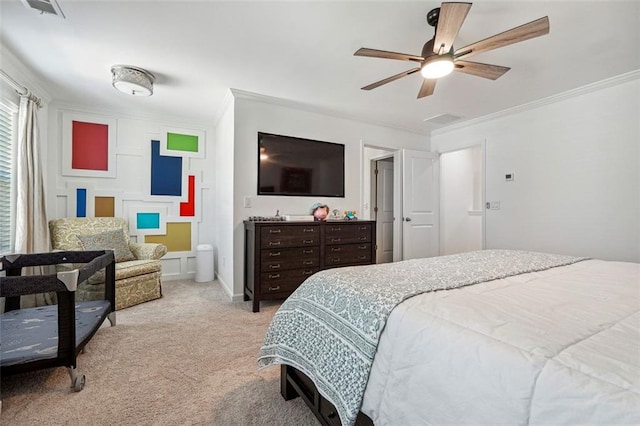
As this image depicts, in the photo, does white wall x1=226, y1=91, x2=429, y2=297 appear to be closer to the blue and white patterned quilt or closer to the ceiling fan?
Result: the ceiling fan

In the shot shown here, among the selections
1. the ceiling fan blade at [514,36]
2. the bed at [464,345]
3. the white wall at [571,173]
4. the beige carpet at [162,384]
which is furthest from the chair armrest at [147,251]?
the white wall at [571,173]

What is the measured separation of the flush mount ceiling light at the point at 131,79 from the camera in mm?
2691

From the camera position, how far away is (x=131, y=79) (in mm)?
2721

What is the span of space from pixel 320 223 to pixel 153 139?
2806 mm

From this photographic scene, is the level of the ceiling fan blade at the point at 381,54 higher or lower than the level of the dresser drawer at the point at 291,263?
higher

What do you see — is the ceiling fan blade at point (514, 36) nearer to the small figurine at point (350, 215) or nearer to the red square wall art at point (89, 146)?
the small figurine at point (350, 215)

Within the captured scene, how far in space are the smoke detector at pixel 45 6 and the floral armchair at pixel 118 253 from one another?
7.29 feet

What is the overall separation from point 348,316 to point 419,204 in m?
3.83

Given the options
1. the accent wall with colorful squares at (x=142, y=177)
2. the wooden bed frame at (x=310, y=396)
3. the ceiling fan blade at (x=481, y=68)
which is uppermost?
the ceiling fan blade at (x=481, y=68)

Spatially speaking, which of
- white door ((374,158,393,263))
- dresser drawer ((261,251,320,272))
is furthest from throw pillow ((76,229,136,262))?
white door ((374,158,393,263))

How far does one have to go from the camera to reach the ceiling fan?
1572mm

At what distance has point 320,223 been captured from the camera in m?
3.24

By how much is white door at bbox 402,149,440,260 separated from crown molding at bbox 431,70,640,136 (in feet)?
2.43

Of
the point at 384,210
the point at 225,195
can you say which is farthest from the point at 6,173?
the point at 384,210
